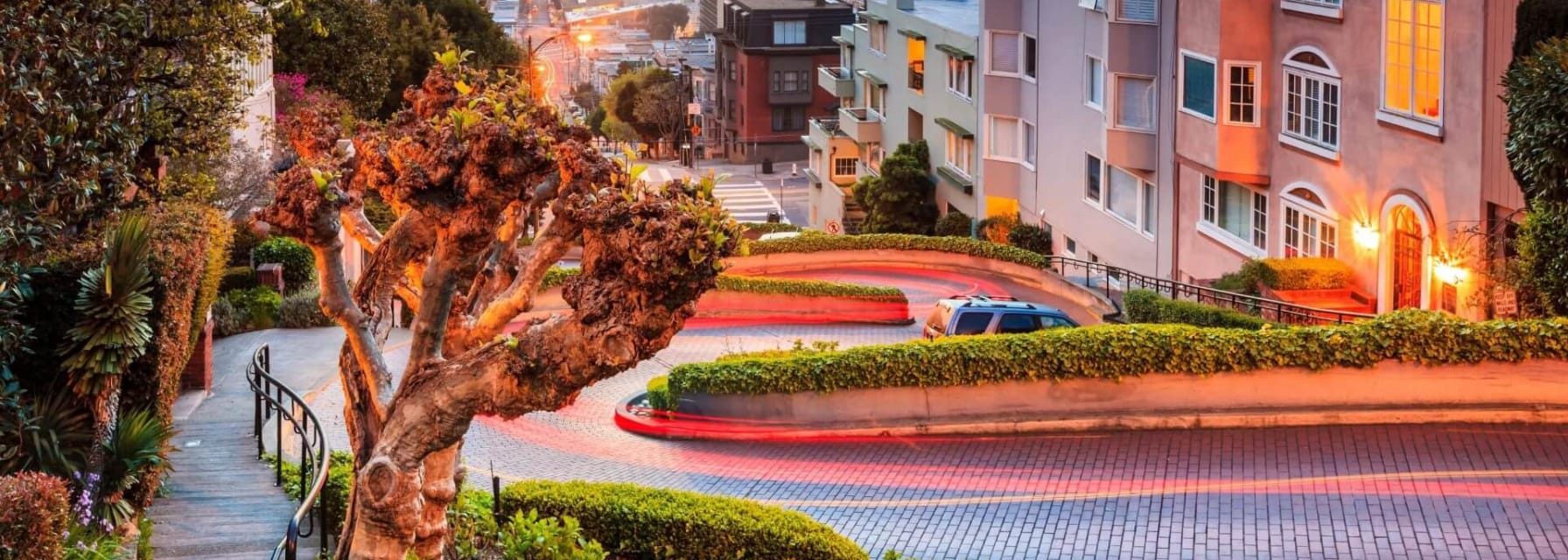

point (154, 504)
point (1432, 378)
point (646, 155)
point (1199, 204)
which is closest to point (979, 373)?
point (1432, 378)

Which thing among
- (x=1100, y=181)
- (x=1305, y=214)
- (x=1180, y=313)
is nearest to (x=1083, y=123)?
(x=1100, y=181)

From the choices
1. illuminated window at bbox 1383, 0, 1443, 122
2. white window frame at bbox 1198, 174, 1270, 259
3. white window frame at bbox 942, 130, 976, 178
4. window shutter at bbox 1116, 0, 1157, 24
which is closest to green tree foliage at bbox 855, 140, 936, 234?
white window frame at bbox 942, 130, 976, 178

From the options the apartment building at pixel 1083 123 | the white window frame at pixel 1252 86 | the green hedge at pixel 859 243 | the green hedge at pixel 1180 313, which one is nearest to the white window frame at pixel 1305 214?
the white window frame at pixel 1252 86

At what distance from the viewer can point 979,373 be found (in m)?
24.5

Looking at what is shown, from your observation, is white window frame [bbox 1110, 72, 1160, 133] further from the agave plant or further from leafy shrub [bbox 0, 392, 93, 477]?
leafy shrub [bbox 0, 392, 93, 477]

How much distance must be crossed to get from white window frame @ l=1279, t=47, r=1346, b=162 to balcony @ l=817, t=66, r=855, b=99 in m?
42.6

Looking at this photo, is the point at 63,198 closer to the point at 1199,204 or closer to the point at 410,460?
the point at 410,460

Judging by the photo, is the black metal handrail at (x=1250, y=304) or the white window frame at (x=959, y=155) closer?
the black metal handrail at (x=1250, y=304)

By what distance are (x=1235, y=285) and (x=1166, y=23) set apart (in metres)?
8.99

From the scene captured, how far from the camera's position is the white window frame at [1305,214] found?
3481 centimetres

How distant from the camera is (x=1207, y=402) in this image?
23.7m

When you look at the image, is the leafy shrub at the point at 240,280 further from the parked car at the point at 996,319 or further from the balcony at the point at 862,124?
the balcony at the point at 862,124

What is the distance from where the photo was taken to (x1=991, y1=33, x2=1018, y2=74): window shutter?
55906 mm

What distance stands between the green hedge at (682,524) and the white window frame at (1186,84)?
75.0 feet
